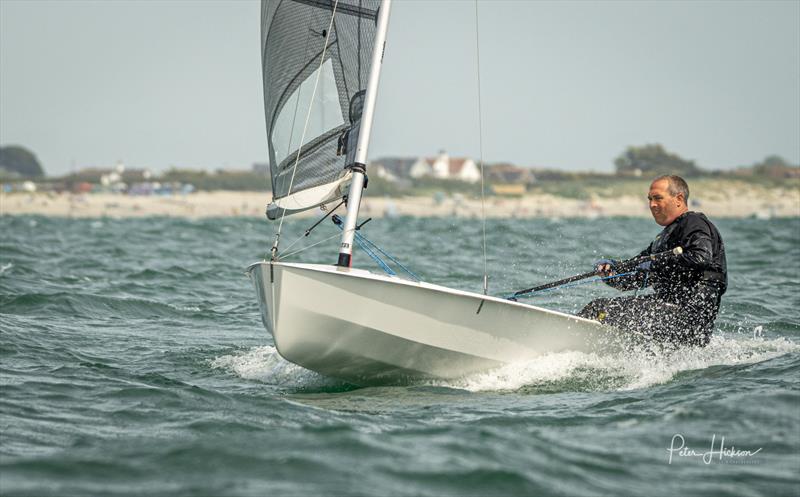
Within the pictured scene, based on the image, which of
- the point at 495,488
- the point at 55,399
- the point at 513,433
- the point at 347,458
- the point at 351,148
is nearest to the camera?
the point at 495,488

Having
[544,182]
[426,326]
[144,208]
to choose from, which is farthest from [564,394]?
[544,182]

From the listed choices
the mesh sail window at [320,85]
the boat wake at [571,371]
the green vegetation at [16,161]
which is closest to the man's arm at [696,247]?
the boat wake at [571,371]

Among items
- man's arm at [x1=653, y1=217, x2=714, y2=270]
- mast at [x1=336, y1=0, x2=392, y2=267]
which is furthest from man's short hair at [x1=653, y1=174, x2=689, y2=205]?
mast at [x1=336, y1=0, x2=392, y2=267]

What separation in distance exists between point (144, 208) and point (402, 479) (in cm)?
8050

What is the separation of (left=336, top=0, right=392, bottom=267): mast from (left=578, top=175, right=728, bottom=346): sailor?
6.37 ft

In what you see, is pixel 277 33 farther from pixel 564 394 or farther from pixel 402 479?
pixel 402 479

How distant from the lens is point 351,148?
312 inches

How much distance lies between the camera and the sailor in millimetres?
7426

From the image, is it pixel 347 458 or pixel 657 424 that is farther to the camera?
pixel 657 424

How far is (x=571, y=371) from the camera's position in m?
7.34

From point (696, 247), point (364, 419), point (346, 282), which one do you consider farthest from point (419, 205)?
point (364, 419)

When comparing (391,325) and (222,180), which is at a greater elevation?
(222,180)

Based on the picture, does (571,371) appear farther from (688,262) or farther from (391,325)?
(391,325)

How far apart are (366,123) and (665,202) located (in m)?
2.41
